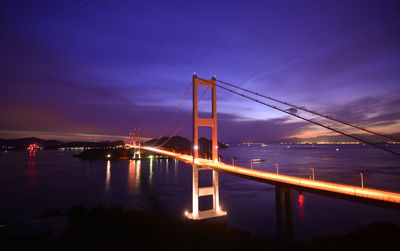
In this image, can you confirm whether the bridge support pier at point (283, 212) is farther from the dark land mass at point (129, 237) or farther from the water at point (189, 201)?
the water at point (189, 201)

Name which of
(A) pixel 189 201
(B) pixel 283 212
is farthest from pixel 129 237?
(A) pixel 189 201

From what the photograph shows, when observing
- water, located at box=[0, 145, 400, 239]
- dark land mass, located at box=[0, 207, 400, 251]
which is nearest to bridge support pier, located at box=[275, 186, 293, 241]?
dark land mass, located at box=[0, 207, 400, 251]

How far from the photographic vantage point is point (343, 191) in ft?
33.5

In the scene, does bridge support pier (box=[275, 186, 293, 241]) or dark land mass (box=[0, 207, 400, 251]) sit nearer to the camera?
dark land mass (box=[0, 207, 400, 251])

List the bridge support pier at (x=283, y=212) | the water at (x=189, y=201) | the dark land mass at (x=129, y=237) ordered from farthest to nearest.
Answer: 1. the water at (x=189, y=201)
2. the bridge support pier at (x=283, y=212)
3. the dark land mass at (x=129, y=237)

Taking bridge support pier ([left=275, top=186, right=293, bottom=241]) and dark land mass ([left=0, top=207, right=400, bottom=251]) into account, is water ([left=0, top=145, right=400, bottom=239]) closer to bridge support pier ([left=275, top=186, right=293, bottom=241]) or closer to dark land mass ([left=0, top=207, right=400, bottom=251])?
bridge support pier ([left=275, top=186, right=293, bottom=241])

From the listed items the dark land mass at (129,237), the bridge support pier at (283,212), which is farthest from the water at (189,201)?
the dark land mass at (129,237)

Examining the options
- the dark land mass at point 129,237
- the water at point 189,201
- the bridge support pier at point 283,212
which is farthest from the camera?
the water at point 189,201

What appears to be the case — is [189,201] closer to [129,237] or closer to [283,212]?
[283,212]

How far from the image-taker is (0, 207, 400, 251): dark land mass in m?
9.70

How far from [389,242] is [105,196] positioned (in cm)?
3426

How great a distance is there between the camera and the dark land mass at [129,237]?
970 cm

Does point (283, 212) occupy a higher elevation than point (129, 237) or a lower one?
higher

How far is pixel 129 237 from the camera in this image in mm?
11469
